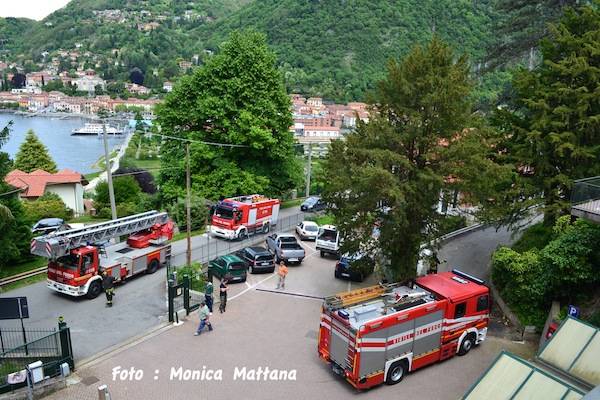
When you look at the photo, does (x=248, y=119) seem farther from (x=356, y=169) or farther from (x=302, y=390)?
(x=302, y=390)

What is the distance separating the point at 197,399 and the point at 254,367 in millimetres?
2346

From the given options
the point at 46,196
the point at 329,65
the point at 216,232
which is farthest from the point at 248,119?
the point at 329,65

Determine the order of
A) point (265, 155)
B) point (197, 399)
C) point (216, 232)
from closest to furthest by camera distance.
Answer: point (197, 399) → point (216, 232) → point (265, 155)

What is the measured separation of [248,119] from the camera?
1387 inches

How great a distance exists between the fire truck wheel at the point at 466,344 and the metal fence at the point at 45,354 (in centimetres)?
1285

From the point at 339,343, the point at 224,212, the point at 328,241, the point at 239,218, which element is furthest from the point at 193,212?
the point at 339,343

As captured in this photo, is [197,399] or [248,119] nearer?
[197,399]

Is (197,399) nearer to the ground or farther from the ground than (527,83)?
nearer to the ground

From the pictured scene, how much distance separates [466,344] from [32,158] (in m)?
61.4

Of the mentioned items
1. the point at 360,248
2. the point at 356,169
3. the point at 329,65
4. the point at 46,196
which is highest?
the point at 329,65

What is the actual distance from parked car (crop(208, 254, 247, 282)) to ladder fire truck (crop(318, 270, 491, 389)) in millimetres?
8834

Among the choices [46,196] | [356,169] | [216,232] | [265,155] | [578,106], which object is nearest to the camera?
[356,169]

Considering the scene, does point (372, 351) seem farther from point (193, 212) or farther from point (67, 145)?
point (67, 145)

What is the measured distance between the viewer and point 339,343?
14.5 metres
